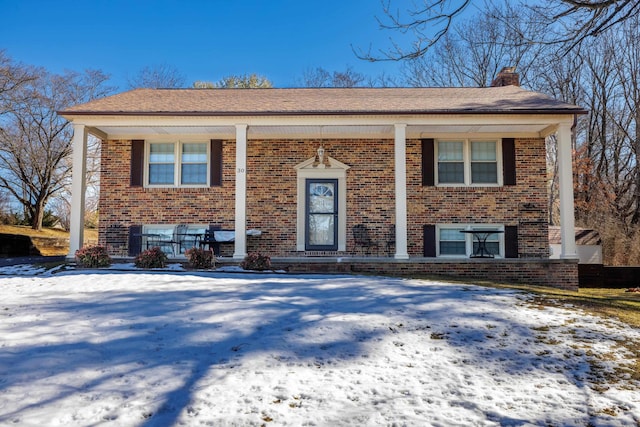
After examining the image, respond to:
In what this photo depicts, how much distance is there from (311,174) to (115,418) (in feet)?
31.7

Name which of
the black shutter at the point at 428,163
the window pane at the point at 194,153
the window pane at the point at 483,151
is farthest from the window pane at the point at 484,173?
the window pane at the point at 194,153

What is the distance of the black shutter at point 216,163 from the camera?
12070 mm

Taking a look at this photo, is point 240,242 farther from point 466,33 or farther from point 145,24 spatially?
point 145,24

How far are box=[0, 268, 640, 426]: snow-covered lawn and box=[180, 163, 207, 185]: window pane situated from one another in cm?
634

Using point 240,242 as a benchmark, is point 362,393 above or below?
below

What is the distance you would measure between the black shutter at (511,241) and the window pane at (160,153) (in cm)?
893

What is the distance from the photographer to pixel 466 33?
18266 millimetres

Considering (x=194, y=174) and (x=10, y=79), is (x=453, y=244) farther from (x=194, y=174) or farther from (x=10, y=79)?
(x=10, y=79)

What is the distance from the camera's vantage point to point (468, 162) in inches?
473

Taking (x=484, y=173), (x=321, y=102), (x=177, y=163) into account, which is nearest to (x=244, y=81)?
(x=177, y=163)

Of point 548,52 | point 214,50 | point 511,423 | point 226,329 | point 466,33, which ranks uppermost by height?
point 214,50

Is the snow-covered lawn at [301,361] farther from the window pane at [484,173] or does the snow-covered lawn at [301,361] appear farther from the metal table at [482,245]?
the window pane at [484,173]

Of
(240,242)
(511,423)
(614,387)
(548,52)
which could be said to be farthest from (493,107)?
(511,423)

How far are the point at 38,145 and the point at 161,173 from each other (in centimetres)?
1511
